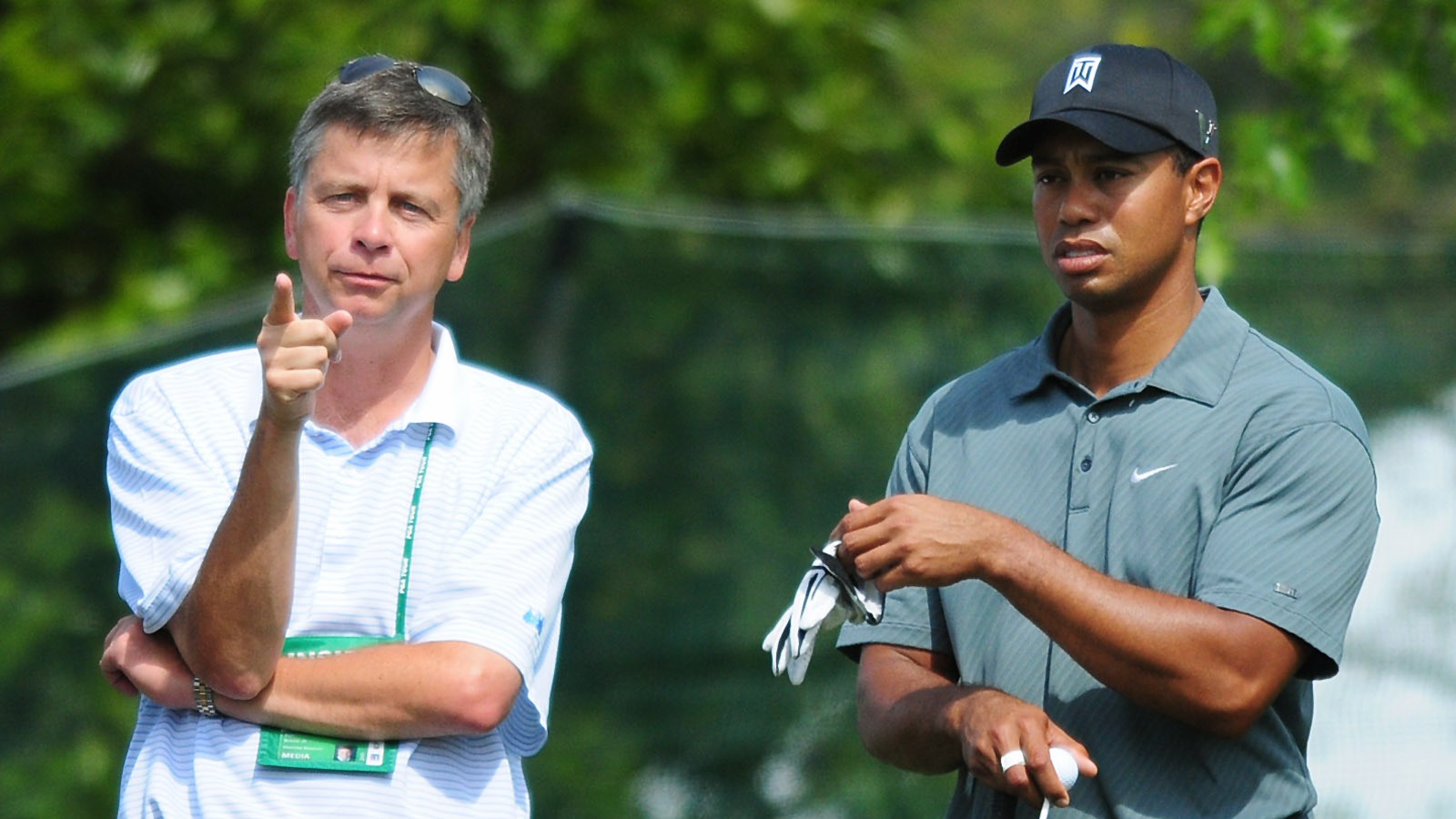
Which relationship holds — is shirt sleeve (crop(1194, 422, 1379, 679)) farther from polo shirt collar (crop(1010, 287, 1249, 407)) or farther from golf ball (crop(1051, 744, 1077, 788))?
golf ball (crop(1051, 744, 1077, 788))

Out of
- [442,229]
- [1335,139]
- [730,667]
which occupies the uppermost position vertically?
[1335,139]

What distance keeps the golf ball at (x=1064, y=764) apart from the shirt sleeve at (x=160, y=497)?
1.19 m

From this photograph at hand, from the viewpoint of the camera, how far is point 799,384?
5480 mm

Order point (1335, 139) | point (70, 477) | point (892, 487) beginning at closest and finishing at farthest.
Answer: point (892, 487) < point (1335, 139) < point (70, 477)

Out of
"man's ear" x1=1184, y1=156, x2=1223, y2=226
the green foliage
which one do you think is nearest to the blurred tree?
the green foliage

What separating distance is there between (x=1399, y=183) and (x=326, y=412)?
8.11 meters

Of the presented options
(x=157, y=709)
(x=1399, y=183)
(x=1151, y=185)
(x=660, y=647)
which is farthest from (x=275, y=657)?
(x=1399, y=183)

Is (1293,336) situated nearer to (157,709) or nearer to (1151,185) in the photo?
(1151,185)

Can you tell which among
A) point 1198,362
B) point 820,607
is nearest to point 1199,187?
point 1198,362

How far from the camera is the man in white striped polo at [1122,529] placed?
2369 millimetres

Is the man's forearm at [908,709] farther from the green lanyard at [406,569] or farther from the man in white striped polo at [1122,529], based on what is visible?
the green lanyard at [406,569]

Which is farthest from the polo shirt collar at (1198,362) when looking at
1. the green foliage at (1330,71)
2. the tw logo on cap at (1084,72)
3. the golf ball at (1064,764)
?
the green foliage at (1330,71)

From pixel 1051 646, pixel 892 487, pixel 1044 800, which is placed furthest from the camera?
pixel 892 487

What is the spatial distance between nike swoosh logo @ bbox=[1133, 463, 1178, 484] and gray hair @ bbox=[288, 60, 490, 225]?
3.49 ft
